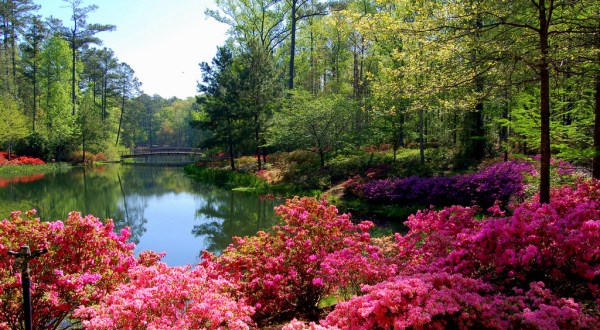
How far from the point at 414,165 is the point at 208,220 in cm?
818

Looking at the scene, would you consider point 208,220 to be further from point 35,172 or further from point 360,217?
point 35,172

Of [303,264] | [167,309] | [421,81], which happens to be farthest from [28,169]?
[167,309]

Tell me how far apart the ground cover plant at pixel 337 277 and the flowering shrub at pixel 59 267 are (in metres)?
0.01

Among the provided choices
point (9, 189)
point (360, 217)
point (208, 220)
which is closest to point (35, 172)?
point (9, 189)

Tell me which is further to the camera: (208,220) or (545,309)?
(208,220)

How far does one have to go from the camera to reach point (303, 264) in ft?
15.4

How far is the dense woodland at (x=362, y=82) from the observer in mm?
5344

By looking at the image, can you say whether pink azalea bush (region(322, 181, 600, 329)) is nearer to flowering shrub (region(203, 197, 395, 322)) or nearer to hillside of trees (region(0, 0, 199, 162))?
flowering shrub (region(203, 197, 395, 322))

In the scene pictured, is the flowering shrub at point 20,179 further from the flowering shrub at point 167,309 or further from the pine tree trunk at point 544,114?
the pine tree trunk at point 544,114

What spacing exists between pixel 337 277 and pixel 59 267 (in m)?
2.78

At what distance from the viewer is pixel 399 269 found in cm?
446

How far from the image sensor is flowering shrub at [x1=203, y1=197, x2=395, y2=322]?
13.8 feet

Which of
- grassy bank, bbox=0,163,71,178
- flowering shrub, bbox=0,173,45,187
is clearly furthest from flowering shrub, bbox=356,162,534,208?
grassy bank, bbox=0,163,71,178

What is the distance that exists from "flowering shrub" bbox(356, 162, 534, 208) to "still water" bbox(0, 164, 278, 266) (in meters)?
3.84
